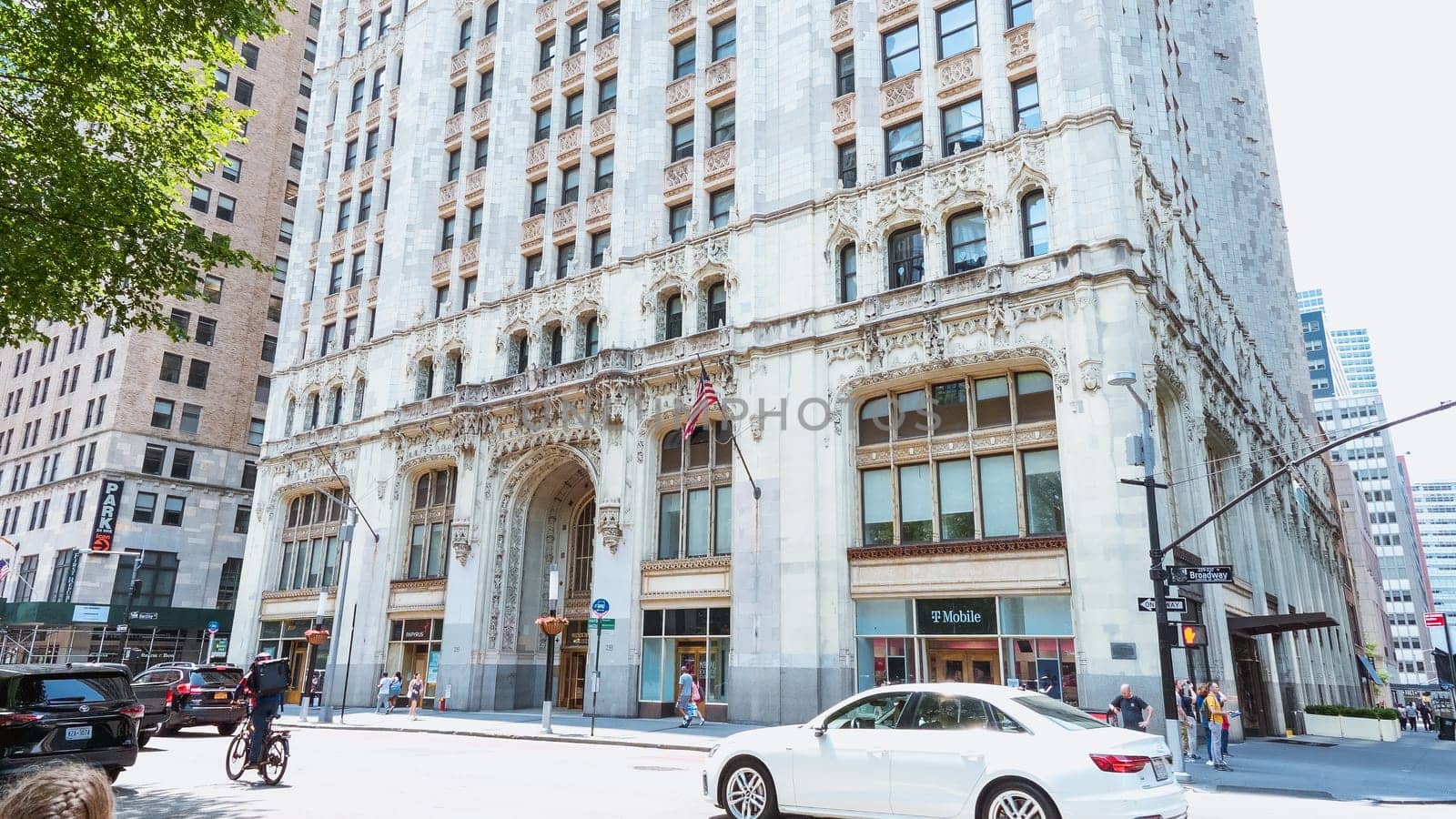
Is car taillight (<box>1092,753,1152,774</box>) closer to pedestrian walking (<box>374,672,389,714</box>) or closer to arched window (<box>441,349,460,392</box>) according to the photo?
pedestrian walking (<box>374,672,389,714</box>)

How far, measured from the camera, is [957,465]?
27906mm

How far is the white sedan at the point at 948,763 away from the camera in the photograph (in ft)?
29.7

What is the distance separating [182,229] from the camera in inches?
762

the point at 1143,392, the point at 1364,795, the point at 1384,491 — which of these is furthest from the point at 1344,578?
the point at 1384,491

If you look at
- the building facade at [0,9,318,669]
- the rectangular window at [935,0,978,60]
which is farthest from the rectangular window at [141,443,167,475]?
the rectangular window at [935,0,978,60]

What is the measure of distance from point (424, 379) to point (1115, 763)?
128ft

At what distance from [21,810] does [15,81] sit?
65.5 ft

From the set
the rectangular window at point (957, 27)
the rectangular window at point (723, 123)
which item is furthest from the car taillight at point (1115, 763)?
the rectangular window at point (723, 123)

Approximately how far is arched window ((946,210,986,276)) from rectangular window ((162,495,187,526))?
51903 mm

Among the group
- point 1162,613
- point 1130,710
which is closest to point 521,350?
point 1130,710

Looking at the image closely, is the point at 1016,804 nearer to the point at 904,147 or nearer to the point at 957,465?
the point at 957,465

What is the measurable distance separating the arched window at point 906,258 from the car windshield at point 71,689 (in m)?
23.1

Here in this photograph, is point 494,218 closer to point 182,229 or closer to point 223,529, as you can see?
point 182,229

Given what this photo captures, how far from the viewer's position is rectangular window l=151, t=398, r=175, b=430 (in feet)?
Answer: 193
